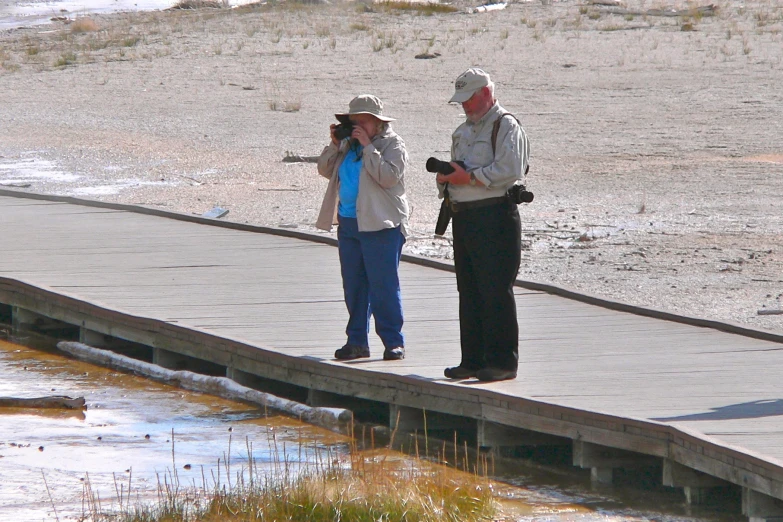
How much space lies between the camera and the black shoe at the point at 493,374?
6.95 meters

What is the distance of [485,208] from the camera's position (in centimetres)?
650

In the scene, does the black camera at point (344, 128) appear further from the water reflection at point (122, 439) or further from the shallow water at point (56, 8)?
the shallow water at point (56, 8)

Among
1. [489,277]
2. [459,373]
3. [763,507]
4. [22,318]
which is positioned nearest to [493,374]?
[459,373]

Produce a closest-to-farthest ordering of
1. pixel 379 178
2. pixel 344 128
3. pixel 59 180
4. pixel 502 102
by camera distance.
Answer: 1. pixel 379 178
2. pixel 344 128
3. pixel 59 180
4. pixel 502 102

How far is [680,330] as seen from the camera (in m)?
8.43

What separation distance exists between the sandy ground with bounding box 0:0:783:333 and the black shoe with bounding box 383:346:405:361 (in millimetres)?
3217

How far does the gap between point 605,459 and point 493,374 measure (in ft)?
2.28

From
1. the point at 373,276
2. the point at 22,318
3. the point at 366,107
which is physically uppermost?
the point at 366,107

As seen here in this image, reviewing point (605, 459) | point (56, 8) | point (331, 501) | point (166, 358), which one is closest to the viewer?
point (331, 501)

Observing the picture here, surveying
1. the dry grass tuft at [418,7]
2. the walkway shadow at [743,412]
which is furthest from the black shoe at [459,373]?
the dry grass tuft at [418,7]

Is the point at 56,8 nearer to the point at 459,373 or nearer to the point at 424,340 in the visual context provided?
the point at 424,340

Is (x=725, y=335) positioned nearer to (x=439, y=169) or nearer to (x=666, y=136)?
(x=439, y=169)

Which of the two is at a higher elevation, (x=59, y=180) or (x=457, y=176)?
(x=457, y=176)

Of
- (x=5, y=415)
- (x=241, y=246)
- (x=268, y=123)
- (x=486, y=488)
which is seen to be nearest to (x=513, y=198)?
(x=486, y=488)
